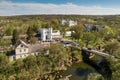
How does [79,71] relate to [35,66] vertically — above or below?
below

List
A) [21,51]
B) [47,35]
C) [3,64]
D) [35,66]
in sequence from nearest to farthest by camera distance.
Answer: [3,64] → [35,66] → [21,51] → [47,35]

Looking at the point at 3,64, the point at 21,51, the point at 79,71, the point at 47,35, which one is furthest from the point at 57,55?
the point at 47,35

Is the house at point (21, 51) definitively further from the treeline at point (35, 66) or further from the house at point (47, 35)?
the house at point (47, 35)

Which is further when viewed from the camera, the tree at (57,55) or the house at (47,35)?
the house at (47,35)

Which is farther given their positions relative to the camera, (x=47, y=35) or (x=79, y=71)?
(x=47, y=35)

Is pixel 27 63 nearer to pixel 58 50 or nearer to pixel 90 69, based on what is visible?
pixel 58 50

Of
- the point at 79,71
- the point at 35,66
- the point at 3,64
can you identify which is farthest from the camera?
the point at 79,71

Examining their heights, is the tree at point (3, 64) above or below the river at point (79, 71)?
above

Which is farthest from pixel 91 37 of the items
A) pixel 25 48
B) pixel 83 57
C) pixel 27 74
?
pixel 27 74

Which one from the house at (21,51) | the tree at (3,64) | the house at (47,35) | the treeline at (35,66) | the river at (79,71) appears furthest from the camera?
the house at (47,35)

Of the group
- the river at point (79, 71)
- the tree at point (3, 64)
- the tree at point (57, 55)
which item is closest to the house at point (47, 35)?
the river at point (79, 71)

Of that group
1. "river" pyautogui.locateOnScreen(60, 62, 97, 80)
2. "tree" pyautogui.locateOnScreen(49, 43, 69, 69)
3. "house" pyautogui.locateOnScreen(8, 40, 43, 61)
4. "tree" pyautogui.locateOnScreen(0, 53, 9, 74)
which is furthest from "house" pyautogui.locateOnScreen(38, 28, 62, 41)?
"tree" pyautogui.locateOnScreen(0, 53, 9, 74)

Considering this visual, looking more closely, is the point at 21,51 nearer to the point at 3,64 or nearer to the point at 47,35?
the point at 3,64

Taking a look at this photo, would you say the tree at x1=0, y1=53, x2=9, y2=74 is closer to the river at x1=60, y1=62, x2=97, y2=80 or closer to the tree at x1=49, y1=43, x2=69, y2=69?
the tree at x1=49, y1=43, x2=69, y2=69
